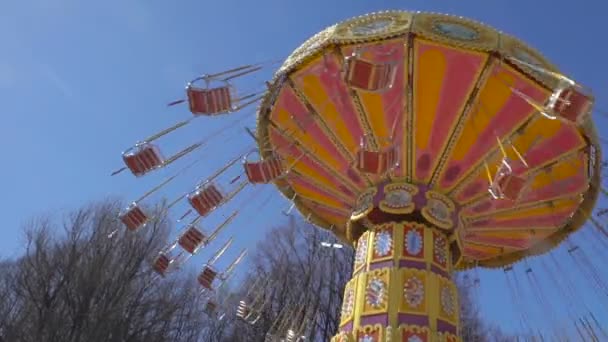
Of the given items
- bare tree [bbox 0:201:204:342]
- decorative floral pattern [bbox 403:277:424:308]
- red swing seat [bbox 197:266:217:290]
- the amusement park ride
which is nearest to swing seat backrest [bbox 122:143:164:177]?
the amusement park ride

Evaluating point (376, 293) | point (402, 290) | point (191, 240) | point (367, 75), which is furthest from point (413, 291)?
point (191, 240)

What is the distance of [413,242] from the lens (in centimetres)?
1032

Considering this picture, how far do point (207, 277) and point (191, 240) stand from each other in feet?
3.11

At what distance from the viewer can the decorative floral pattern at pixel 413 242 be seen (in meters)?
10.2

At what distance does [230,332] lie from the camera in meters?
30.3

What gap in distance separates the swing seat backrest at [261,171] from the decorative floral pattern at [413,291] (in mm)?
2865

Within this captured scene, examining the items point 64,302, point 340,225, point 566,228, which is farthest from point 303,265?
point 566,228

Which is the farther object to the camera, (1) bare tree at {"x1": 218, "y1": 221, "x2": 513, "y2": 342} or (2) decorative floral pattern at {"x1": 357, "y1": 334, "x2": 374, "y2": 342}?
(1) bare tree at {"x1": 218, "y1": 221, "x2": 513, "y2": 342}

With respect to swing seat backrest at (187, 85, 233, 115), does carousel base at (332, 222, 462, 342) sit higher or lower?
lower

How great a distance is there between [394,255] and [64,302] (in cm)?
1594

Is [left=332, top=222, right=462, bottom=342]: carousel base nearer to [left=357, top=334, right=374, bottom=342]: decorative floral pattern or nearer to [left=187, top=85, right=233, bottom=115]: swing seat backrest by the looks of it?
[left=357, top=334, right=374, bottom=342]: decorative floral pattern

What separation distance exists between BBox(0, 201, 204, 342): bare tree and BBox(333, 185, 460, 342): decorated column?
562 inches

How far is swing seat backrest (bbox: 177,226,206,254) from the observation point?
1234 cm

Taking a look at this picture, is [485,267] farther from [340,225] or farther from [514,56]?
[514,56]
